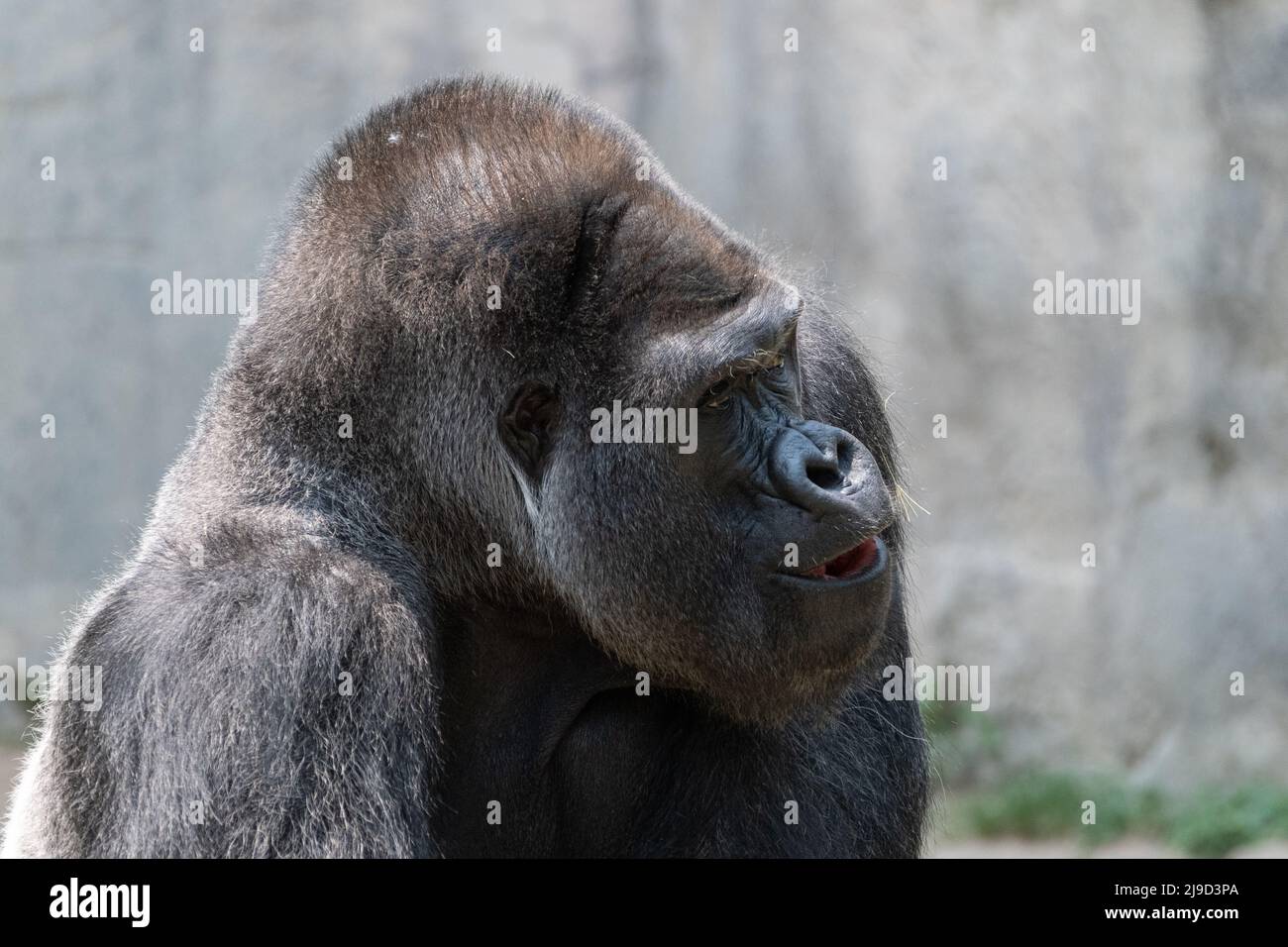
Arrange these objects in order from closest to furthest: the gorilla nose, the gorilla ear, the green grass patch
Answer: the gorilla nose → the gorilla ear → the green grass patch

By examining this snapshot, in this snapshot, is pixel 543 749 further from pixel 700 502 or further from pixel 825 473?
pixel 825 473

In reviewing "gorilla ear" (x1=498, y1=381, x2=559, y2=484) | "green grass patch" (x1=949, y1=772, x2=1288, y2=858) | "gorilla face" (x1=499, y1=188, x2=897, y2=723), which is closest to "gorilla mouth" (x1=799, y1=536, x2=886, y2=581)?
"gorilla face" (x1=499, y1=188, x2=897, y2=723)

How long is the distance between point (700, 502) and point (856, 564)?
0.44 meters

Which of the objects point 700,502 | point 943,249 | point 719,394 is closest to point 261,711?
point 700,502

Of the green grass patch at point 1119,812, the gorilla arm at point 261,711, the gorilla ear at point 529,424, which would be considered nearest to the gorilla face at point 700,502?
the gorilla ear at point 529,424

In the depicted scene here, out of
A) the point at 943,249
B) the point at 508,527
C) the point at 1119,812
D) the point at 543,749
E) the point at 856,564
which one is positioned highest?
the point at 943,249

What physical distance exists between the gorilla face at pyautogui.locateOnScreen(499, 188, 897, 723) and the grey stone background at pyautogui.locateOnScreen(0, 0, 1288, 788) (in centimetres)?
586

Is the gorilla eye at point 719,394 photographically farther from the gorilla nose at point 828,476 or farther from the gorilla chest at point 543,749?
the gorilla chest at point 543,749

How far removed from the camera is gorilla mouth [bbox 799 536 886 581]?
396cm

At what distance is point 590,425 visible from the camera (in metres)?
4.00

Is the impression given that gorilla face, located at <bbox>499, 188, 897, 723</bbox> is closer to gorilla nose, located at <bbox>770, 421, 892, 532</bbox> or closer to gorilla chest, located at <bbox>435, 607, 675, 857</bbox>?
gorilla nose, located at <bbox>770, 421, 892, 532</bbox>

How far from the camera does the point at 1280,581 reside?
10.2m
